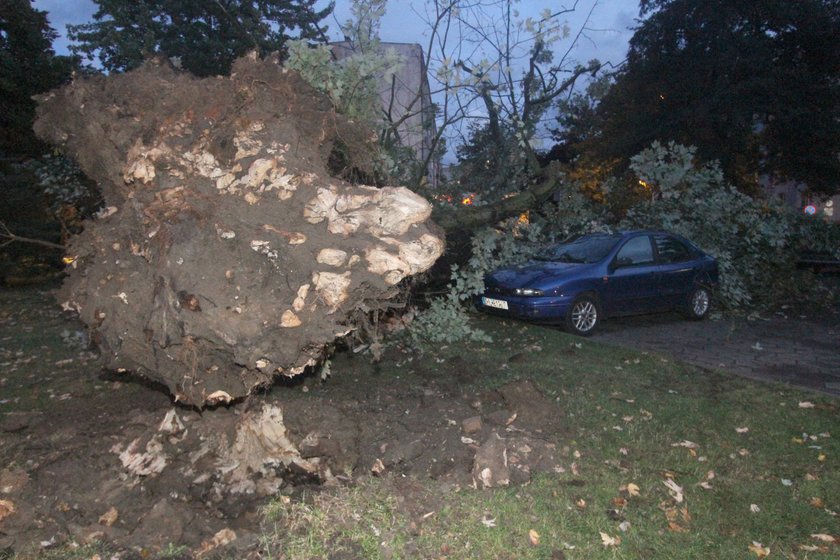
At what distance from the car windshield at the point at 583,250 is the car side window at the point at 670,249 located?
762 mm

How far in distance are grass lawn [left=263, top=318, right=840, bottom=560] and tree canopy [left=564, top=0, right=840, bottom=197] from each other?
18209 millimetres

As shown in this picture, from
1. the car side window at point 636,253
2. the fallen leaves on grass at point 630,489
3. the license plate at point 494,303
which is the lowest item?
the fallen leaves on grass at point 630,489

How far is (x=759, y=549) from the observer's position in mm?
3488

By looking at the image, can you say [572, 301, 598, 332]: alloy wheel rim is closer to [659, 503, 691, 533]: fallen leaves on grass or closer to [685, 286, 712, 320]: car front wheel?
[685, 286, 712, 320]: car front wheel

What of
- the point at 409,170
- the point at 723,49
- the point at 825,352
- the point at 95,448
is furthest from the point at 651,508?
the point at 723,49

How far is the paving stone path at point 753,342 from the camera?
23.7ft

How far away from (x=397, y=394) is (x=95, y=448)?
8.22 feet

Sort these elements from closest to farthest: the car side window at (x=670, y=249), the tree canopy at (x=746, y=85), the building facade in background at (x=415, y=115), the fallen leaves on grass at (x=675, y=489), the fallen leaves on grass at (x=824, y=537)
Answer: the fallen leaves on grass at (x=824, y=537) < the fallen leaves on grass at (x=675, y=489) < the building facade in background at (x=415, y=115) < the car side window at (x=670, y=249) < the tree canopy at (x=746, y=85)

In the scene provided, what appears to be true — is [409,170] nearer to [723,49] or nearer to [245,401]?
[245,401]

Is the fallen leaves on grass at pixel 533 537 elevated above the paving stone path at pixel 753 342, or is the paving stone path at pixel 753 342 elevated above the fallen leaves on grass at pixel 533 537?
the paving stone path at pixel 753 342

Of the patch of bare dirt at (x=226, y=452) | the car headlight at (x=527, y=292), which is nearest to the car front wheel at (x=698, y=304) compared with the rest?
the car headlight at (x=527, y=292)

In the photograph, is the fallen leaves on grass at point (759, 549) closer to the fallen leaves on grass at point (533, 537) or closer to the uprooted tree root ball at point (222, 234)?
the fallen leaves on grass at point (533, 537)

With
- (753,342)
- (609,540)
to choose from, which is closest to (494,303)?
(753,342)

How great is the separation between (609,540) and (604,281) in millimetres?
6276
